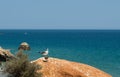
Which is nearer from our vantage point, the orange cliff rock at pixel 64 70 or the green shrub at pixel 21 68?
the green shrub at pixel 21 68

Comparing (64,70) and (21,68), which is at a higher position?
(21,68)

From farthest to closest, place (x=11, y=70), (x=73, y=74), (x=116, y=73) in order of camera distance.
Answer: (x=116, y=73), (x=73, y=74), (x=11, y=70)

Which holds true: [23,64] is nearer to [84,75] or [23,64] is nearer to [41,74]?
[41,74]

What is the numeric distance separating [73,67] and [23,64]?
398 cm

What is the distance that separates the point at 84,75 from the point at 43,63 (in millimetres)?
2757

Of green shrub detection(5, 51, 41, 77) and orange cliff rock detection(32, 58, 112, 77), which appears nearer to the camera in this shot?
green shrub detection(5, 51, 41, 77)

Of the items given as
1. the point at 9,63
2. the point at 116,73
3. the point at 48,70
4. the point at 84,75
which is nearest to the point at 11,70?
the point at 9,63

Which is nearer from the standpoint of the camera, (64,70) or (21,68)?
(21,68)

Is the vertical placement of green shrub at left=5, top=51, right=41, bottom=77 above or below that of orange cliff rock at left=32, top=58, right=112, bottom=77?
above

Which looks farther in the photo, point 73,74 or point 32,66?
point 73,74

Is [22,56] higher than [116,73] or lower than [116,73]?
higher

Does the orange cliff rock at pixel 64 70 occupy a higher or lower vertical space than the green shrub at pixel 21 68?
lower

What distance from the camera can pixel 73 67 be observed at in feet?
85.6

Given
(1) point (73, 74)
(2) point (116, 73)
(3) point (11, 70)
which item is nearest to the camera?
(3) point (11, 70)
